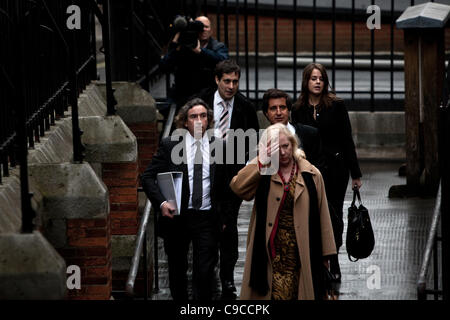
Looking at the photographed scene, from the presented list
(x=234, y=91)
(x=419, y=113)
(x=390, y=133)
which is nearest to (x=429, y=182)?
(x=419, y=113)

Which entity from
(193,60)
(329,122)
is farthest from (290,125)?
(193,60)

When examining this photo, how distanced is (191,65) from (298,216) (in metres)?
A: 3.89

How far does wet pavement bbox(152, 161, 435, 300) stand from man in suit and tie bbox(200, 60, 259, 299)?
0.23 meters

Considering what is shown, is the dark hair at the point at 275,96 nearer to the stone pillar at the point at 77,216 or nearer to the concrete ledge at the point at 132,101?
the stone pillar at the point at 77,216

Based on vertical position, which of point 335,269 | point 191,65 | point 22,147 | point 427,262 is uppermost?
point 191,65

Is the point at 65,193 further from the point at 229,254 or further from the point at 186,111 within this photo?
the point at 229,254

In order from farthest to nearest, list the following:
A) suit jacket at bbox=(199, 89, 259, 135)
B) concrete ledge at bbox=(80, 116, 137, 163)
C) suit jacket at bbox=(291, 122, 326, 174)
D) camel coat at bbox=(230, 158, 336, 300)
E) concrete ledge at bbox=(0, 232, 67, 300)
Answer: suit jacket at bbox=(199, 89, 259, 135) → concrete ledge at bbox=(80, 116, 137, 163) → suit jacket at bbox=(291, 122, 326, 174) → camel coat at bbox=(230, 158, 336, 300) → concrete ledge at bbox=(0, 232, 67, 300)

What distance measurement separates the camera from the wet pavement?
330 inches

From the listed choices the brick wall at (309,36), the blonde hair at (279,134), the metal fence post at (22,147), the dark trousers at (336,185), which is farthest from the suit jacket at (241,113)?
the brick wall at (309,36)

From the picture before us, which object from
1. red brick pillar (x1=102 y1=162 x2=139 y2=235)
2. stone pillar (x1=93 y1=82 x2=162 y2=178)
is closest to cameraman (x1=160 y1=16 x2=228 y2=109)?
stone pillar (x1=93 y1=82 x2=162 y2=178)

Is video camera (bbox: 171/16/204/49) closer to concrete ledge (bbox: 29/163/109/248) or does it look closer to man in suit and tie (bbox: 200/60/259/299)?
man in suit and tie (bbox: 200/60/259/299)

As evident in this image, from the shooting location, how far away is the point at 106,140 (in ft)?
27.8

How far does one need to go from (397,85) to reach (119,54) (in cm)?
499

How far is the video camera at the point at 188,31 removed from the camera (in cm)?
1006
